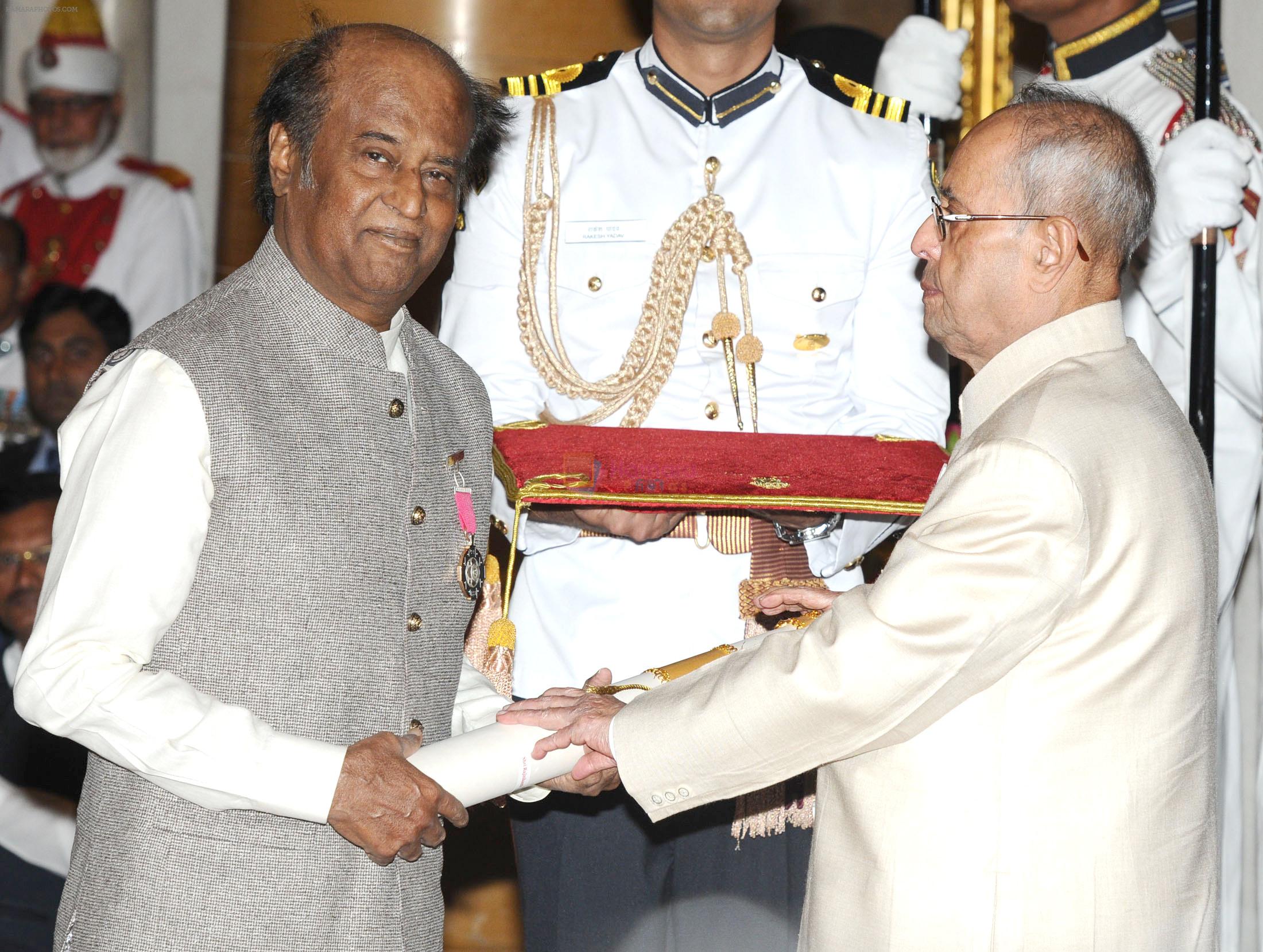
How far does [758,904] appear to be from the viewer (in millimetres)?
2551

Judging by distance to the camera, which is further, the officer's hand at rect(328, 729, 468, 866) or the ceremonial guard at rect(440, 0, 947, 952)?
the ceremonial guard at rect(440, 0, 947, 952)

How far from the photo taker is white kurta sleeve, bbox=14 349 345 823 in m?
1.79

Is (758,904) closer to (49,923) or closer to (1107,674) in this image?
(1107,674)

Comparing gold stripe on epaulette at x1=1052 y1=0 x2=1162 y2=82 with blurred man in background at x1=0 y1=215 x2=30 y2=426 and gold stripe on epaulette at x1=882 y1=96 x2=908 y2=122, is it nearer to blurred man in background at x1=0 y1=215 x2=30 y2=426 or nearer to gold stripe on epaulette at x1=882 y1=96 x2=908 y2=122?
gold stripe on epaulette at x1=882 y1=96 x2=908 y2=122

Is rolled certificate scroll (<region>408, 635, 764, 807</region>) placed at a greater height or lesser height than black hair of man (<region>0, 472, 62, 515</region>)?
greater

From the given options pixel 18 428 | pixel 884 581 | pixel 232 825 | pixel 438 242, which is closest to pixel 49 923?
pixel 18 428

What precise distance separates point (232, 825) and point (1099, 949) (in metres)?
1.09

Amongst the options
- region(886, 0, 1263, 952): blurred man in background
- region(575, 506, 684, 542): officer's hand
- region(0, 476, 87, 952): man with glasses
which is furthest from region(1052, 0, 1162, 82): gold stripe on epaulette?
region(0, 476, 87, 952): man with glasses

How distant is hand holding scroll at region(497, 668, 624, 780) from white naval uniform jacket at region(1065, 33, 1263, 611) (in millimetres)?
1788

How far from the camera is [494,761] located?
6.89 ft

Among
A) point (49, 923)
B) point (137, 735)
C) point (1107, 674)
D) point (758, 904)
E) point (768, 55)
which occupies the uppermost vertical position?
point (768, 55)

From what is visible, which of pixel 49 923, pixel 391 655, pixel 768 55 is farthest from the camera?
pixel 49 923

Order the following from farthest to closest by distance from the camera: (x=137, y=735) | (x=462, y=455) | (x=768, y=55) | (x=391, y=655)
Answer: (x=768, y=55)
(x=462, y=455)
(x=391, y=655)
(x=137, y=735)

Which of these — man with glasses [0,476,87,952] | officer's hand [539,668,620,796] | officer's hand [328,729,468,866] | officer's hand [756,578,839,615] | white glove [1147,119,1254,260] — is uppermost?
white glove [1147,119,1254,260]
